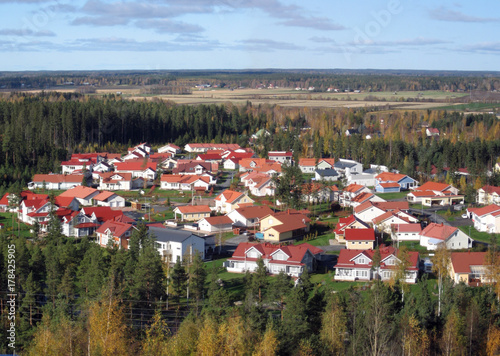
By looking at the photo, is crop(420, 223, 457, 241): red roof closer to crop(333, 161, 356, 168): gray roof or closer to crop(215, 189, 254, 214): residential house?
crop(215, 189, 254, 214): residential house

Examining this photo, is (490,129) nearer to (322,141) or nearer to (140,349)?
(322,141)

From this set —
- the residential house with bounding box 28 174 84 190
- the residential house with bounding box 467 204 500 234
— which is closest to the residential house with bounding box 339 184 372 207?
the residential house with bounding box 467 204 500 234

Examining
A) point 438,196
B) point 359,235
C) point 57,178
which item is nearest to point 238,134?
point 57,178

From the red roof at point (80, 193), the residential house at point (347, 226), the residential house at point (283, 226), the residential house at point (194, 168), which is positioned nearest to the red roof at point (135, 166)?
the residential house at point (194, 168)

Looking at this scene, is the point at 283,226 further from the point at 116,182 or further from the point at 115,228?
the point at 116,182

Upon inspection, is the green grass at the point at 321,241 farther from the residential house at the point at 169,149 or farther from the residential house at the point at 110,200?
the residential house at the point at 169,149

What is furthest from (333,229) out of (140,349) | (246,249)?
(140,349)
